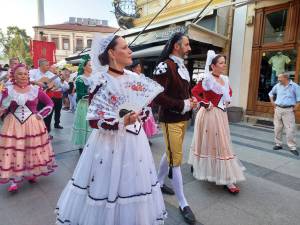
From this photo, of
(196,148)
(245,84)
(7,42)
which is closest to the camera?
(196,148)

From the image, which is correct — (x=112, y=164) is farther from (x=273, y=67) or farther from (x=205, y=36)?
(x=273, y=67)

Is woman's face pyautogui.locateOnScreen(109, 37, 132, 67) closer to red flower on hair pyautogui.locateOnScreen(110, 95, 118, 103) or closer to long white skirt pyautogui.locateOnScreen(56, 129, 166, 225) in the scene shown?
red flower on hair pyautogui.locateOnScreen(110, 95, 118, 103)

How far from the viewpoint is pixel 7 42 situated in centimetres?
4097

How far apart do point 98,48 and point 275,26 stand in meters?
7.79

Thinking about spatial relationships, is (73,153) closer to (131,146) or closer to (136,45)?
(131,146)

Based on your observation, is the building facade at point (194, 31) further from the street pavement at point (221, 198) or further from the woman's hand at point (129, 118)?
the woman's hand at point (129, 118)

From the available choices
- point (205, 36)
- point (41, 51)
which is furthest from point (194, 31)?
point (41, 51)

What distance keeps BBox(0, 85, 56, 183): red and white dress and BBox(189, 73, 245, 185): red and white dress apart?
2177 mm

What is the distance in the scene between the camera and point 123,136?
2045mm

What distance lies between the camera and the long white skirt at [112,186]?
197cm

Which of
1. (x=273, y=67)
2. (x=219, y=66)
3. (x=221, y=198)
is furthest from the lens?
(x=273, y=67)

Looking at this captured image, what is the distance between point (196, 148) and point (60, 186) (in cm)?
196

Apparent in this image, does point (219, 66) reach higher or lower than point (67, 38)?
lower

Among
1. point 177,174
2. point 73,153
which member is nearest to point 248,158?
point 177,174
